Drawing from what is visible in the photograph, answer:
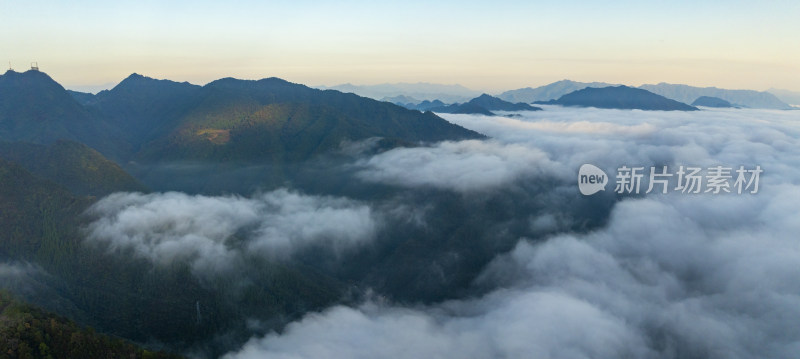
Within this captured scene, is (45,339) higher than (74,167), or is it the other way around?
(74,167)

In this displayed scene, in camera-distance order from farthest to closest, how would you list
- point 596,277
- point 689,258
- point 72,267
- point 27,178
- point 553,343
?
point 689,258
point 596,277
point 27,178
point 72,267
point 553,343

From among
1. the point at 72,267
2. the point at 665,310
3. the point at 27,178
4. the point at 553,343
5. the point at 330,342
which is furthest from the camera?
the point at 27,178

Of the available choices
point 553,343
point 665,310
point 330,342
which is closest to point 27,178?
point 330,342

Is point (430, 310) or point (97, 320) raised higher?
point (97, 320)

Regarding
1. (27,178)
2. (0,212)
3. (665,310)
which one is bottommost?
(665,310)

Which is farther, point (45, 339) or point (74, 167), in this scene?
point (74, 167)

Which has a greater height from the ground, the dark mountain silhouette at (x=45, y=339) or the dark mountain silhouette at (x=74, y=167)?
the dark mountain silhouette at (x=74, y=167)

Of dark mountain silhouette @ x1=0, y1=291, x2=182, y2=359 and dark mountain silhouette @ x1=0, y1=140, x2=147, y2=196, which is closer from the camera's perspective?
dark mountain silhouette @ x1=0, y1=291, x2=182, y2=359

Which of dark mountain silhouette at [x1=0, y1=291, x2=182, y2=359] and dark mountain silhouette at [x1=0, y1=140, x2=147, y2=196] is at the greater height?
dark mountain silhouette at [x1=0, y1=140, x2=147, y2=196]

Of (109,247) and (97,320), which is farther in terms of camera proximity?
(109,247)

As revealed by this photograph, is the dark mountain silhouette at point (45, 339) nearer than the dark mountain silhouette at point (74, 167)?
Yes

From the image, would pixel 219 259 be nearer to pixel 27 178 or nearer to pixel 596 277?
pixel 27 178
